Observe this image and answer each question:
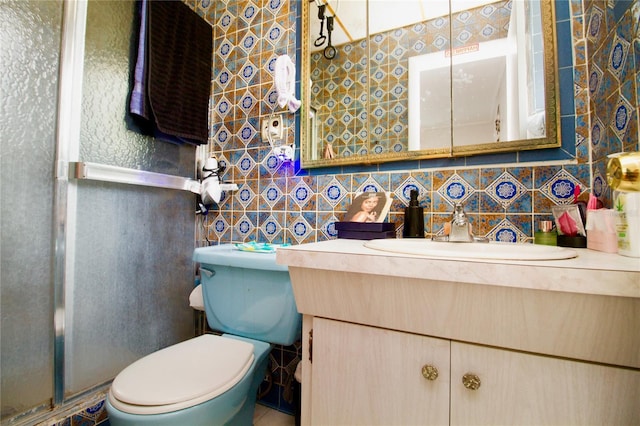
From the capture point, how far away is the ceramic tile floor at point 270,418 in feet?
3.83

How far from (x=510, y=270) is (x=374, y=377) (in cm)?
37

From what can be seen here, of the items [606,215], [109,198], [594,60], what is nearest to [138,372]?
[109,198]

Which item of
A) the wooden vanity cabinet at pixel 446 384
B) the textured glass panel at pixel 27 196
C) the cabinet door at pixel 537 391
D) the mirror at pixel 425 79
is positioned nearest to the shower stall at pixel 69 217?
the textured glass panel at pixel 27 196

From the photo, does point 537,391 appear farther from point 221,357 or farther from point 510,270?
point 221,357

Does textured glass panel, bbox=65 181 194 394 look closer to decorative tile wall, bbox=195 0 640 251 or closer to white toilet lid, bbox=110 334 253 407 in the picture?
decorative tile wall, bbox=195 0 640 251

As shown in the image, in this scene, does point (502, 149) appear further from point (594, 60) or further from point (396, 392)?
point (396, 392)

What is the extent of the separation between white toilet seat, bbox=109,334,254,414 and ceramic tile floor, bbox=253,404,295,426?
→ 44 centimetres

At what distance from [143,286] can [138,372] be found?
503mm

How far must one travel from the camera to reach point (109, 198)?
3.69ft

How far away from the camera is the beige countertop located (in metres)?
0.43

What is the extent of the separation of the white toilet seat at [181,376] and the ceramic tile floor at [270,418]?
441 millimetres

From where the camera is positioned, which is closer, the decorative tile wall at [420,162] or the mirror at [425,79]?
the decorative tile wall at [420,162]

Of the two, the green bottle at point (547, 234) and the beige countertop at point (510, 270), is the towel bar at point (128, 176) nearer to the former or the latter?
the beige countertop at point (510, 270)

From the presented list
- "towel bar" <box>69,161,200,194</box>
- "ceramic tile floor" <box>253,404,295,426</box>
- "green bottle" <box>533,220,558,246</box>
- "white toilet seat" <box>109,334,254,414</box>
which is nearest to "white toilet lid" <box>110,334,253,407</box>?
"white toilet seat" <box>109,334,254,414</box>
